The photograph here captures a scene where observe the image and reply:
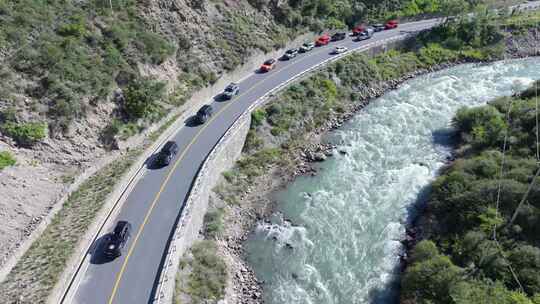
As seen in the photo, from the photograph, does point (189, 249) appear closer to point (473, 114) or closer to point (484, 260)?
point (484, 260)

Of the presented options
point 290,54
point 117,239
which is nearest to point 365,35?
point 290,54

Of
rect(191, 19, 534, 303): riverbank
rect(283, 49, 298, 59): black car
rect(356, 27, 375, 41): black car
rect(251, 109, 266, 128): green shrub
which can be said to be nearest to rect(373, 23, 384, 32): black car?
rect(356, 27, 375, 41): black car

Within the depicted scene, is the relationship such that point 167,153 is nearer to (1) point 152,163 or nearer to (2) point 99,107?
(1) point 152,163

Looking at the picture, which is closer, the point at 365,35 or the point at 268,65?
the point at 268,65

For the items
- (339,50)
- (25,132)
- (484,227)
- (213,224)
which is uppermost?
(25,132)

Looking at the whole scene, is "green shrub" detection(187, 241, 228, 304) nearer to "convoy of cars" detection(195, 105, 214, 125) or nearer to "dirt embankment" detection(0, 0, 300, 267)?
"dirt embankment" detection(0, 0, 300, 267)

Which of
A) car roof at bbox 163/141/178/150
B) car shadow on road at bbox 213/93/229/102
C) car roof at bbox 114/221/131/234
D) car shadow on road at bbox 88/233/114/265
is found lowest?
car shadow on road at bbox 88/233/114/265

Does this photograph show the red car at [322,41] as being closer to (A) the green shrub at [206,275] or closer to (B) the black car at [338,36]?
(B) the black car at [338,36]

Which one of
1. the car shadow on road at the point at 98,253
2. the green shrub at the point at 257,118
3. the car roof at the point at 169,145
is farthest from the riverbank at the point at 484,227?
the car roof at the point at 169,145
